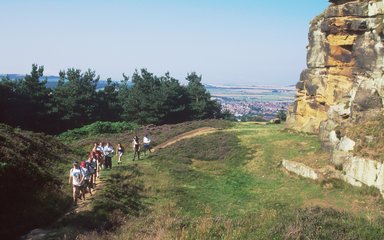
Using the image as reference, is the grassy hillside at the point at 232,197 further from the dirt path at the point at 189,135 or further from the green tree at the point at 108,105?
the green tree at the point at 108,105

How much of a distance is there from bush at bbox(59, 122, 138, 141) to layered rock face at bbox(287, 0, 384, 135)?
25.3 metres

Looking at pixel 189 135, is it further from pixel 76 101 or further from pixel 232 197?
pixel 76 101

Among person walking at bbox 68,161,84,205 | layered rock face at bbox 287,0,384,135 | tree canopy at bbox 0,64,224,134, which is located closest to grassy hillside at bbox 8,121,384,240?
person walking at bbox 68,161,84,205

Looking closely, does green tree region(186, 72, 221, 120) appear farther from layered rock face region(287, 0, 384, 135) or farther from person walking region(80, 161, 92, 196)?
person walking region(80, 161, 92, 196)

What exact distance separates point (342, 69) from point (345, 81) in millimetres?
1080

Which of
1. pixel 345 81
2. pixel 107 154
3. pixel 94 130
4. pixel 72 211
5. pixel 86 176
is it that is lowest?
pixel 72 211

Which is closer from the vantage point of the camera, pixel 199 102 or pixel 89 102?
pixel 89 102

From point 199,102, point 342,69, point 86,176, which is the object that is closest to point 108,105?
point 199,102

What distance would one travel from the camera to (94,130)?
183ft

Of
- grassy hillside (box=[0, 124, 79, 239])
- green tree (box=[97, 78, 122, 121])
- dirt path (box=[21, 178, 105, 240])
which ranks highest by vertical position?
green tree (box=[97, 78, 122, 121])

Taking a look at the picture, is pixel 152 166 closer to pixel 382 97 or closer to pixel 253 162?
pixel 253 162

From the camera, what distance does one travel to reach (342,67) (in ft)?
114

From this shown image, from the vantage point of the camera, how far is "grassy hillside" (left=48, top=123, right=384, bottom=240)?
12.4 m

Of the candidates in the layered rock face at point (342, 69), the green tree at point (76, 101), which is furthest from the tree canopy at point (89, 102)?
the layered rock face at point (342, 69)
